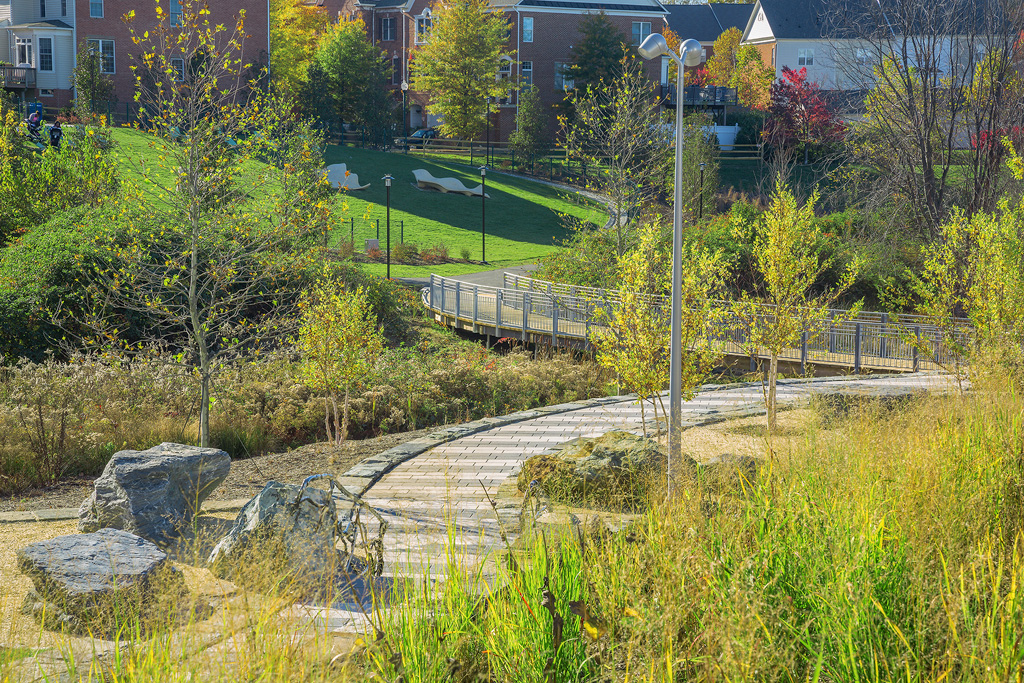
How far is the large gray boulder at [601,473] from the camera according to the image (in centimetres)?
1002

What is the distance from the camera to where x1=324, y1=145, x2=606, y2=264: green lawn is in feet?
132

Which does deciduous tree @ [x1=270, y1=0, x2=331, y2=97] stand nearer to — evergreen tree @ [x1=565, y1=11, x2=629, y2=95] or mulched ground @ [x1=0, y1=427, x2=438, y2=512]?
evergreen tree @ [x1=565, y1=11, x2=629, y2=95]

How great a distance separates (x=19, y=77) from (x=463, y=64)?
2539 centimetres

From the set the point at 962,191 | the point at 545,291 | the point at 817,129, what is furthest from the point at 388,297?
the point at 817,129

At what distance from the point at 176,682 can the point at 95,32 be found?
55859 millimetres

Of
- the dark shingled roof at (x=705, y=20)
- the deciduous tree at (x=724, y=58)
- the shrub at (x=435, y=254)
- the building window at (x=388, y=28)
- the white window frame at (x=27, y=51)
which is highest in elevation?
the dark shingled roof at (x=705, y=20)

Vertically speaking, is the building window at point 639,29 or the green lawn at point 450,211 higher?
the building window at point 639,29

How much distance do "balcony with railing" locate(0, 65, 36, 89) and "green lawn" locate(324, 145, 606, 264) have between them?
55.9 feet

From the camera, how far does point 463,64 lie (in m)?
55.1

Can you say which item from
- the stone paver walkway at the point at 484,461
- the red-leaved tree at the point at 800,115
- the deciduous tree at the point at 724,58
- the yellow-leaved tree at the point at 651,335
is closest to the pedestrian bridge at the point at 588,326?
the stone paver walkway at the point at 484,461

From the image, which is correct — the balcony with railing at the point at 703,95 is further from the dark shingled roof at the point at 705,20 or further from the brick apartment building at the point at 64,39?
the brick apartment building at the point at 64,39

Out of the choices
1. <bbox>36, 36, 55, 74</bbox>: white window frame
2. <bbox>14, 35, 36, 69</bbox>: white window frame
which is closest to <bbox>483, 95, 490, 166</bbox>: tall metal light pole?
<bbox>36, 36, 55, 74</bbox>: white window frame

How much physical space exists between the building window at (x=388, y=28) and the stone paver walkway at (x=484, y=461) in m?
56.4

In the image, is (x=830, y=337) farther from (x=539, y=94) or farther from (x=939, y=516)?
(x=539, y=94)
